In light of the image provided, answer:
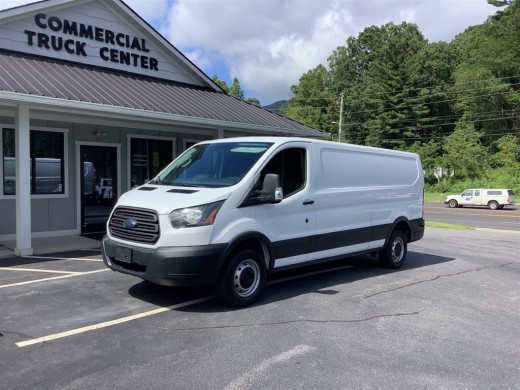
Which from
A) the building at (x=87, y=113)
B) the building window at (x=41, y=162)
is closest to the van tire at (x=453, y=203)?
the building at (x=87, y=113)

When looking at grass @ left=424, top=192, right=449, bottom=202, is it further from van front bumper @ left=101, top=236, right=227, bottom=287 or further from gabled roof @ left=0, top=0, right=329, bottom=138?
van front bumper @ left=101, top=236, right=227, bottom=287

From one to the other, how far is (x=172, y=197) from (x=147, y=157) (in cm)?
819

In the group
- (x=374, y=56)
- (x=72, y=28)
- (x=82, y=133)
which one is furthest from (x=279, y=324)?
(x=374, y=56)

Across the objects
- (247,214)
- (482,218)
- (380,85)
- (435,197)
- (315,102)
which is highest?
(315,102)

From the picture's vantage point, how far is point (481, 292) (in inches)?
278

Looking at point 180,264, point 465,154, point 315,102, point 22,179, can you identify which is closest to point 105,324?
point 180,264

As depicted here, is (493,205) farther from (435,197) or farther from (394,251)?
(394,251)

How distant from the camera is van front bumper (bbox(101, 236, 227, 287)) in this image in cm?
518

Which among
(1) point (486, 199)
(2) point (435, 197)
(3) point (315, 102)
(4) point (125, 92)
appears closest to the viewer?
(4) point (125, 92)

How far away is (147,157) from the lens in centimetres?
1334

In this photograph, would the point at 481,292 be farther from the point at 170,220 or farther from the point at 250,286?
the point at 170,220

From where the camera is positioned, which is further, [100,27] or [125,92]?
[100,27]

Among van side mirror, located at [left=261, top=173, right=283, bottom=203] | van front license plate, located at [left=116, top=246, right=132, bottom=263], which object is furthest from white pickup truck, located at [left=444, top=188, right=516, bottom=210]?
van front license plate, located at [left=116, top=246, right=132, bottom=263]

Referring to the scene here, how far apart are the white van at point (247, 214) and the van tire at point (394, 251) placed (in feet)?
1.22
